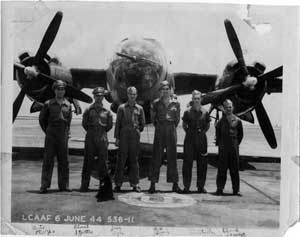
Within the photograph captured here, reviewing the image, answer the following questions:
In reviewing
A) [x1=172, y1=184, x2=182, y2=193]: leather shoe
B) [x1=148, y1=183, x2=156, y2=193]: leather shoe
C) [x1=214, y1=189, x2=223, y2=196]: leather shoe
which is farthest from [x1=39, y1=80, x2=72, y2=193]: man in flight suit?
[x1=214, y1=189, x2=223, y2=196]: leather shoe

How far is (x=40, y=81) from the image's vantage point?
3678 millimetres

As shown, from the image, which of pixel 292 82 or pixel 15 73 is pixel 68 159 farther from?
pixel 292 82

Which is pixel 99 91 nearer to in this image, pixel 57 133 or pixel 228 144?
pixel 57 133

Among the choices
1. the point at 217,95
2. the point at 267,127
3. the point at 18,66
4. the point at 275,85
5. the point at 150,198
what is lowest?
the point at 150,198

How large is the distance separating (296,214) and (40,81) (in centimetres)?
254

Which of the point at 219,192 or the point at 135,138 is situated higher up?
the point at 135,138

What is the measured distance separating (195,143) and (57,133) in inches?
48.3

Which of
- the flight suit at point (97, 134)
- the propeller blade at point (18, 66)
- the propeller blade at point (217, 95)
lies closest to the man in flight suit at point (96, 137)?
the flight suit at point (97, 134)

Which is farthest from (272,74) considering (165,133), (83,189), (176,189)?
(83,189)

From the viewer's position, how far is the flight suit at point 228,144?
3.63 metres

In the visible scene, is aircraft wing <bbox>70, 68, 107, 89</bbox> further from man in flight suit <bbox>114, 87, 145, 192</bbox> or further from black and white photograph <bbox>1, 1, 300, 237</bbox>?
man in flight suit <bbox>114, 87, 145, 192</bbox>

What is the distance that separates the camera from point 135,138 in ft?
11.9

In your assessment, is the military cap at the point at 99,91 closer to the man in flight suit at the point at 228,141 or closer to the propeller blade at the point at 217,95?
the propeller blade at the point at 217,95

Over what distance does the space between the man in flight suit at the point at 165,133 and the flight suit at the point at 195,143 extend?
0.09 metres
